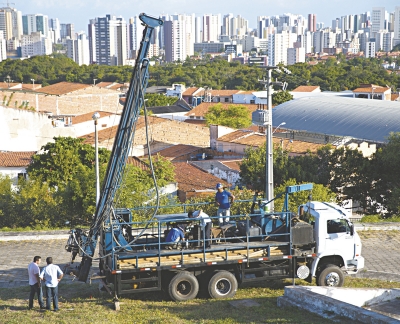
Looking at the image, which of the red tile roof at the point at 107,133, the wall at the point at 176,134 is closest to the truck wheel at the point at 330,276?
the red tile roof at the point at 107,133

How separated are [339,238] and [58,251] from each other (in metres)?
7.69

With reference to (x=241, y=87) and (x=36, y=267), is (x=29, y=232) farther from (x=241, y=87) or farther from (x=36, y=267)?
(x=241, y=87)

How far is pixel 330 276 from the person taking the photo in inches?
554

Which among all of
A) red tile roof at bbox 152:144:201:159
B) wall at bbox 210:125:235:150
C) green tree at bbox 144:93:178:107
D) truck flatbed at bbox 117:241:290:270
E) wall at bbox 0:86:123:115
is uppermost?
green tree at bbox 144:93:178:107

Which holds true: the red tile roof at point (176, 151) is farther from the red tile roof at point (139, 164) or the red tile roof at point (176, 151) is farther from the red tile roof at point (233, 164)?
the red tile roof at point (139, 164)

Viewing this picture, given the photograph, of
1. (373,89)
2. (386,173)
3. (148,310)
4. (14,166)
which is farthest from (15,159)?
(373,89)

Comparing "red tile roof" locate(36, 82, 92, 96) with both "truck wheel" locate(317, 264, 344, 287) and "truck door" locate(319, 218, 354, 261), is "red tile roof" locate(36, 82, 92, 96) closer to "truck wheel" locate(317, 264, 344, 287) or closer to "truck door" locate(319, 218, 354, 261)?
"truck door" locate(319, 218, 354, 261)

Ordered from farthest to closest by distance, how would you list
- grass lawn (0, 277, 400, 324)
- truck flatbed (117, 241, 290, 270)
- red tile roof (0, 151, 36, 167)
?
1. red tile roof (0, 151, 36, 167)
2. truck flatbed (117, 241, 290, 270)
3. grass lawn (0, 277, 400, 324)

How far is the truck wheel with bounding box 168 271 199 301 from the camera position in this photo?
13.1 m

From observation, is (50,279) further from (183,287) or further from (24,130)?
(24,130)

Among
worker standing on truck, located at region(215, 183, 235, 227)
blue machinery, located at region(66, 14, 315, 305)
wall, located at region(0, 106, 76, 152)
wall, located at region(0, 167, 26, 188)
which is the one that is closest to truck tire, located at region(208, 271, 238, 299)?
blue machinery, located at region(66, 14, 315, 305)

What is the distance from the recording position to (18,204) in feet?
76.8

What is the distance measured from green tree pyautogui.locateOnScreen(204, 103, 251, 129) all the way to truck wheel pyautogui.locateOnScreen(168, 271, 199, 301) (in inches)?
1979

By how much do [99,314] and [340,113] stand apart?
149 feet
